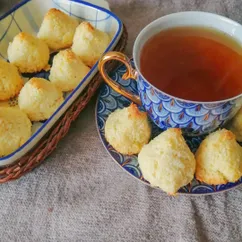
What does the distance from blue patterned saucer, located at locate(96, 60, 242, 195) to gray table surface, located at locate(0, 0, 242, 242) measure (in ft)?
0.11

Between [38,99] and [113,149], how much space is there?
16 centimetres

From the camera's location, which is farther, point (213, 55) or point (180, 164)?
point (213, 55)

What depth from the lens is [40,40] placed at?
28.6 inches

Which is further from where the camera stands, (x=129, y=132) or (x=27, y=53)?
(x=27, y=53)

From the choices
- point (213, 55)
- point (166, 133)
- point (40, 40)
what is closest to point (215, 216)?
point (166, 133)

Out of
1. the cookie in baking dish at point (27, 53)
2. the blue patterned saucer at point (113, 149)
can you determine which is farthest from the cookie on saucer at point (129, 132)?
the cookie in baking dish at point (27, 53)

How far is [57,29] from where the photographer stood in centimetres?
73

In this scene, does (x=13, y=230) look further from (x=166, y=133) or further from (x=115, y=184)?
(x=166, y=133)

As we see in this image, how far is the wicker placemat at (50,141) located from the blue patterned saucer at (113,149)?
3 cm

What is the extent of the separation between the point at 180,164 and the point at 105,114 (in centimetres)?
18

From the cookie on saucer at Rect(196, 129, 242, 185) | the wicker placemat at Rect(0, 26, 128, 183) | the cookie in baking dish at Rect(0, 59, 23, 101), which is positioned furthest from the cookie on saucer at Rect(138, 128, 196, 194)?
the cookie in baking dish at Rect(0, 59, 23, 101)

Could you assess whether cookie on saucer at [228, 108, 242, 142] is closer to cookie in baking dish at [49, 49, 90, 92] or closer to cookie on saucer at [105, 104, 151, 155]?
cookie on saucer at [105, 104, 151, 155]

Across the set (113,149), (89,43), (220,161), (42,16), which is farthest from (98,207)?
(42,16)

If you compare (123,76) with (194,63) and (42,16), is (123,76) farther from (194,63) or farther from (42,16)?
(42,16)
